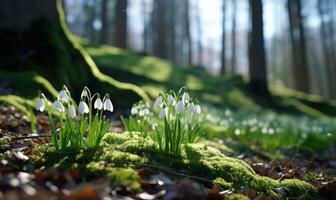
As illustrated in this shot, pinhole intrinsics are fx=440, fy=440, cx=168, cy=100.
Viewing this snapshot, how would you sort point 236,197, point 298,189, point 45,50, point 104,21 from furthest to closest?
point 104,21 → point 45,50 → point 298,189 → point 236,197

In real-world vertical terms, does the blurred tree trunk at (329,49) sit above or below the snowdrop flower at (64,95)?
below

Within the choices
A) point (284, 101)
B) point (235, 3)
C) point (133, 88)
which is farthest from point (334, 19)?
point (133, 88)

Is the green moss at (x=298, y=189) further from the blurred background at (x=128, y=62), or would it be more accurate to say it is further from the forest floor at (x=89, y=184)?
the blurred background at (x=128, y=62)

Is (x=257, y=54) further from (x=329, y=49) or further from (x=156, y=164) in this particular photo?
(x=329, y=49)

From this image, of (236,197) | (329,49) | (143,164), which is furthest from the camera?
(329,49)

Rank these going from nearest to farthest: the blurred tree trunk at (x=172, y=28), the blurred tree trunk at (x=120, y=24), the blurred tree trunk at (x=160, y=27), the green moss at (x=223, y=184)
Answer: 1. the green moss at (x=223, y=184)
2. the blurred tree trunk at (x=120, y=24)
3. the blurred tree trunk at (x=160, y=27)
4. the blurred tree trunk at (x=172, y=28)

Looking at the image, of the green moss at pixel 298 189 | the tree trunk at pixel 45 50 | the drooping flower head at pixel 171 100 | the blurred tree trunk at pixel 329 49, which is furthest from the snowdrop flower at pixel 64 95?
the blurred tree trunk at pixel 329 49

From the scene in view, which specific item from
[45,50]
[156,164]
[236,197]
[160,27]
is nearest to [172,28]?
[160,27]

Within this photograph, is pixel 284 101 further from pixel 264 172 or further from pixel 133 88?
pixel 264 172
